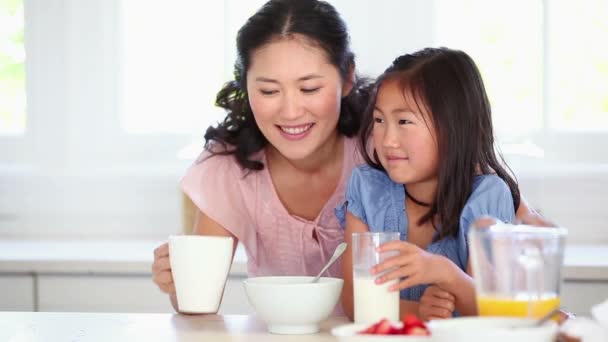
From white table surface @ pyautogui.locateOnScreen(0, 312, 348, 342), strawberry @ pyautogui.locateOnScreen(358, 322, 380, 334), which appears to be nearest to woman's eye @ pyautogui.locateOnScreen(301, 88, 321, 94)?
white table surface @ pyautogui.locateOnScreen(0, 312, 348, 342)

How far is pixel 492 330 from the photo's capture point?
1049 mm

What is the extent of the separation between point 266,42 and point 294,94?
15 centimetres

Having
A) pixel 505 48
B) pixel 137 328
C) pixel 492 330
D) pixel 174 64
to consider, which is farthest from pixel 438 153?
pixel 174 64

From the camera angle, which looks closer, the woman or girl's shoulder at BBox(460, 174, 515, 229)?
girl's shoulder at BBox(460, 174, 515, 229)

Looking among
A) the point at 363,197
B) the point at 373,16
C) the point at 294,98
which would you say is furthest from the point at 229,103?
the point at 373,16

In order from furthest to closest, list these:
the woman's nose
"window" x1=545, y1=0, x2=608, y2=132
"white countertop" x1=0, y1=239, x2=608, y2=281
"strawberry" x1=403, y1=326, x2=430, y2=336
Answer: "window" x1=545, y1=0, x2=608, y2=132 < "white countertop" x1=0, y1=239, x2=608, y2=281 < the woman's nose < "strawberry" x1=403, y1=326, x2=430, y2=336

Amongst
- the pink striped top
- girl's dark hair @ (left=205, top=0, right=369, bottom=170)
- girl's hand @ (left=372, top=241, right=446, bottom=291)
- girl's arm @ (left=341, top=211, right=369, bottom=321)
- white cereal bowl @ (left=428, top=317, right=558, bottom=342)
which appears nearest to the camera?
white cereal bowl @ (left=428, top=317, right=558, bottom=342)

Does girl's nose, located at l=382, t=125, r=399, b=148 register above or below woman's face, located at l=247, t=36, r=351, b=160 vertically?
below

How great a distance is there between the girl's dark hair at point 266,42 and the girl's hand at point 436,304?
0.60m

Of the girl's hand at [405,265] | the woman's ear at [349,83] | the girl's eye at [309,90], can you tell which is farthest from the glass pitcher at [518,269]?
the woman's ear at [349,83]

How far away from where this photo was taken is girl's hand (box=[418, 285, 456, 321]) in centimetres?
156

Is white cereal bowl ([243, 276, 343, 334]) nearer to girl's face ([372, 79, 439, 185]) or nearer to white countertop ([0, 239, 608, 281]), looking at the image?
A: girl's face ([372, 79, 439, 185])

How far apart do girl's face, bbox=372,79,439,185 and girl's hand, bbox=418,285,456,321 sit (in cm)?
27

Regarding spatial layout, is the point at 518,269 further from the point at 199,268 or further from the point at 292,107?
the point at 292,107
